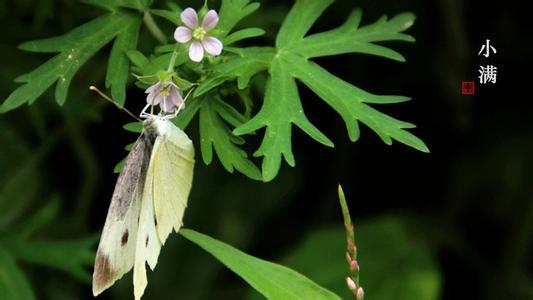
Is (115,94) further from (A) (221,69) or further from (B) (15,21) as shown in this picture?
(B) (15,21)

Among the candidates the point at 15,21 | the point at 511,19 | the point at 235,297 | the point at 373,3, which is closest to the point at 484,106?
Result: the point at 511,19

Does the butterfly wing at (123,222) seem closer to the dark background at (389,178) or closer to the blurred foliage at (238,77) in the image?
the blurred foliage at (238,77)

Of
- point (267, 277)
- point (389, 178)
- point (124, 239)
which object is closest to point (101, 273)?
point (124, 239)

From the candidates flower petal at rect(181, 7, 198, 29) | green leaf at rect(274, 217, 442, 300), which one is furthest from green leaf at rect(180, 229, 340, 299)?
green leaf at rect(274, 217, 442, 300)

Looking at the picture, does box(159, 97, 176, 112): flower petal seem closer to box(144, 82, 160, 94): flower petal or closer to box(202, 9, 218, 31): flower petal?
box(144, 82, 160, 94): flower petal

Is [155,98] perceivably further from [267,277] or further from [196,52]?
[267,277]

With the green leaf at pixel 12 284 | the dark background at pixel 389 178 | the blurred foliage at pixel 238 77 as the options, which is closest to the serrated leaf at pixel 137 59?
the blurred foliage at pixel 238 77
